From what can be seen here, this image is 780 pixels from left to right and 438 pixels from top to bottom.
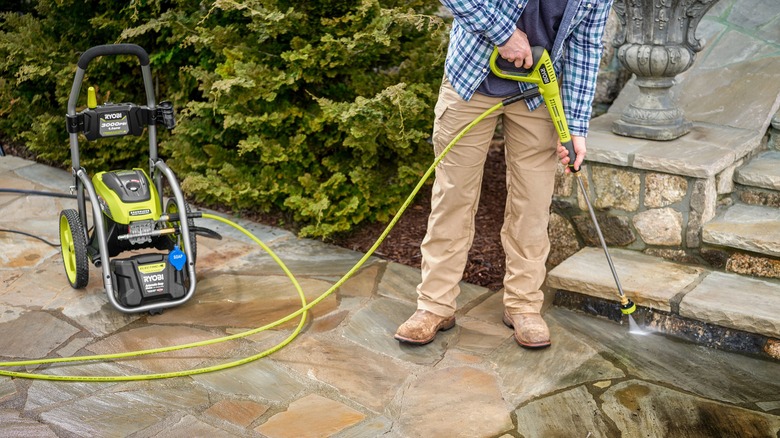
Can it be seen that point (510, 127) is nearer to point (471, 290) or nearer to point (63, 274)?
point (471, 290)

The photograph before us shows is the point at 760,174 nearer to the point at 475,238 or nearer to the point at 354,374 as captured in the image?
the point at 475,238

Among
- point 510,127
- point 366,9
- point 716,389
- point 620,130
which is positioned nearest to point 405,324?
point 510,127

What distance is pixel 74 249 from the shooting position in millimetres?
3555

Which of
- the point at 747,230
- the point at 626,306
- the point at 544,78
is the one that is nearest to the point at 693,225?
the point at 747,230

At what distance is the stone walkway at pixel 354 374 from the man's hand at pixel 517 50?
1.10 metres

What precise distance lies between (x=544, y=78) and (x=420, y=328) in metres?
1.04

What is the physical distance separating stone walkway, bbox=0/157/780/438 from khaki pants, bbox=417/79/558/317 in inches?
8.2

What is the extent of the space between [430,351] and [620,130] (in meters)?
1.39

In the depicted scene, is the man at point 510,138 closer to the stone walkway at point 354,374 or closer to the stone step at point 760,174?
the stone walkway at point 354,374

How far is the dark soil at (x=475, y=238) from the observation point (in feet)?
13.1

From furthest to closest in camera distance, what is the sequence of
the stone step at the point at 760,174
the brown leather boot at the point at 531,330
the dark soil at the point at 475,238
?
1. the dark soil at the point at 475,238
2. the stone step at the point at 760,174
3. the brown leather boot at the point at 531,330

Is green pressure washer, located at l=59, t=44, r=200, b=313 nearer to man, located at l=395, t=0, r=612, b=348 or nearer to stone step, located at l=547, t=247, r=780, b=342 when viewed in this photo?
man, located at l=395, t=0, r=612, b=348

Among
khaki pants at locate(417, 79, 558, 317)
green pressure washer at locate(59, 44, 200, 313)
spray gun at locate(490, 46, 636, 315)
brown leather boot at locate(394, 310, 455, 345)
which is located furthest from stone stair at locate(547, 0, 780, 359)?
green pressure washer at locate(59, 44, 200, 313)

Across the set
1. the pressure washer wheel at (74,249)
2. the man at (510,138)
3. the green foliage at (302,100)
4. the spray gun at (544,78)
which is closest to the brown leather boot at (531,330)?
the man at (510,138)
